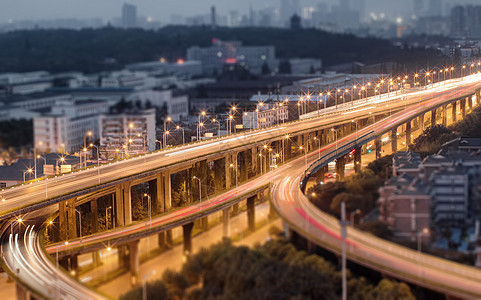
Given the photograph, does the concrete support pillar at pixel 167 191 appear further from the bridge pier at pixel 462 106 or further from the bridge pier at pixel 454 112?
the bridge pier at pixel 462 106

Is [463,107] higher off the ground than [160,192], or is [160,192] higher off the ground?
[463,107]

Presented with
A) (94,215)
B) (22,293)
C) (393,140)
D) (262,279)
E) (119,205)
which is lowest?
(22,293)

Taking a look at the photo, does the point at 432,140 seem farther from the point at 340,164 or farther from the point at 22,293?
the point at 22,293

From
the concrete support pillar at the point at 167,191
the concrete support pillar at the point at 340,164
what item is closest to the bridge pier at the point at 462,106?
the concrete support pillar at the point at 340,164

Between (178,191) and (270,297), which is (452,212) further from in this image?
(178,191)

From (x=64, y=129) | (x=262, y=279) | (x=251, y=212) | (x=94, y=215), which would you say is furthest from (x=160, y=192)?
(x=64, y=129)
